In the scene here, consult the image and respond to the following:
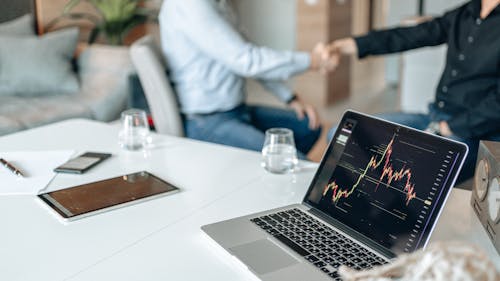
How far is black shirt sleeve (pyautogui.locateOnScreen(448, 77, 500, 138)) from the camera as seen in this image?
6.11 feet

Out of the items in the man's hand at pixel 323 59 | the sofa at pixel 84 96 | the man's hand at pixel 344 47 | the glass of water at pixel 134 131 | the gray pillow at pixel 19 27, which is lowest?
the sofa at pixel 84 96

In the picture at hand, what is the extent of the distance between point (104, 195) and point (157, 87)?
943mm

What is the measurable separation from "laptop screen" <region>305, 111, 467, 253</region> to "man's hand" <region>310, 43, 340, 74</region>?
3.68ft

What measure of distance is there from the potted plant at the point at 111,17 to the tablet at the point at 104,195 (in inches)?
115

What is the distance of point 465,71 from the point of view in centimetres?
200

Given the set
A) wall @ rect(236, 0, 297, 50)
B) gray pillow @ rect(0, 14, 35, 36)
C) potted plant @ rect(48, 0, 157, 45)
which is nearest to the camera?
gray pillow @ rect(0, 14, 35, 36)

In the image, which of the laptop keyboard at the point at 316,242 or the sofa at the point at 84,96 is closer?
the laptop keyboard at the point at 316,242

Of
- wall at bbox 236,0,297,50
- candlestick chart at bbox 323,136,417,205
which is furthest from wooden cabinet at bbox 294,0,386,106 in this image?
candlestick chart at bbox 323,136,417,205

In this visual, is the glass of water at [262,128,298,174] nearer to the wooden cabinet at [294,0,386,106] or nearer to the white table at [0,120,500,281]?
the white table at [0,120,500,281]

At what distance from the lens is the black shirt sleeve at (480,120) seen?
6.11 feet

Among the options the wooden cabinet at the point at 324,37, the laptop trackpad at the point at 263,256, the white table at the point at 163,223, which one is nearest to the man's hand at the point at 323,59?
the white table at the point at 163,223

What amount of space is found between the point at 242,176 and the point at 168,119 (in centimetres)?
85

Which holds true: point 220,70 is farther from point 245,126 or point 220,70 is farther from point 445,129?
point 445,129

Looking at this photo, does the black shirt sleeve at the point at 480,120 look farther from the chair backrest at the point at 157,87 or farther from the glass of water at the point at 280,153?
the chair backrest at the point at 157,87
